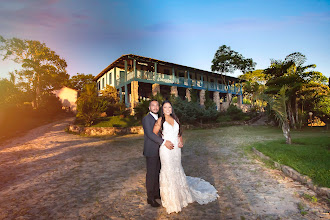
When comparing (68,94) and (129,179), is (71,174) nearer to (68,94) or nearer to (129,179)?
(129,179)

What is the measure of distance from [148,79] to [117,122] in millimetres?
8023

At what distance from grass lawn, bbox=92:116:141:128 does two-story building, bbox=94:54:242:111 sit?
2.82 m

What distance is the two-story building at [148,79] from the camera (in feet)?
68.9

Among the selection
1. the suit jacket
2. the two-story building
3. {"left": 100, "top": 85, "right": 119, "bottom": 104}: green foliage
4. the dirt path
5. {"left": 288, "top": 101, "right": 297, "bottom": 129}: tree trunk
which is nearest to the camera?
the dirt path

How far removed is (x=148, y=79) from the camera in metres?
22.2

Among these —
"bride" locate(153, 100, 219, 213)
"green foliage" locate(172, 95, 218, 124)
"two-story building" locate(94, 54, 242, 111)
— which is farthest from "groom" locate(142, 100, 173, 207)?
"two-story building" locate(94, 54, 242, 111)

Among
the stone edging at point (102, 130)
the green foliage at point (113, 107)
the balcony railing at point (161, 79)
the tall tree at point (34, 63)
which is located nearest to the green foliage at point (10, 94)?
the tall tree at point (34, 63)

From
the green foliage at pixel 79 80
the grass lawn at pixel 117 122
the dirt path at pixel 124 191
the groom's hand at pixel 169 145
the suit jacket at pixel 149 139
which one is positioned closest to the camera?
the dirt path at pixel 124 191

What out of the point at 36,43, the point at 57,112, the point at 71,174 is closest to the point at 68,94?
the point at 57,112

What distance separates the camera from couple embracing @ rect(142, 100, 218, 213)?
319 cm

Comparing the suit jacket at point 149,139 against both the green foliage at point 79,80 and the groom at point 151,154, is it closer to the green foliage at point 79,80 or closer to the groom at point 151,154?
the groom at point 151,154

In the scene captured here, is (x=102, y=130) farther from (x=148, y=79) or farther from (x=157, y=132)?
(x=157, y=132)

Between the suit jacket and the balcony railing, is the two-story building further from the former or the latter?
the suit jacket

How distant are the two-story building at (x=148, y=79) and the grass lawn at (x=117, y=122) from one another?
9.24 feet
